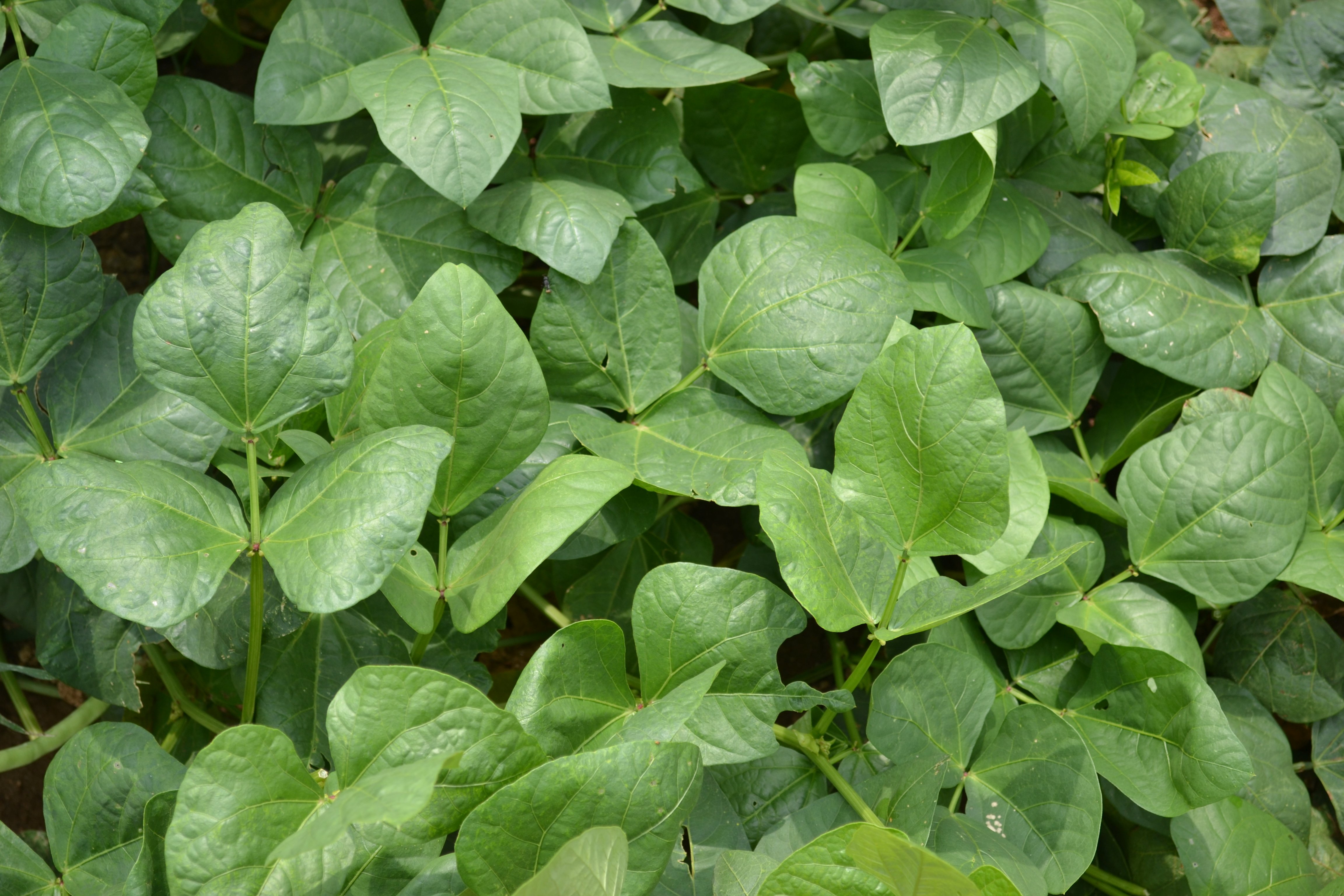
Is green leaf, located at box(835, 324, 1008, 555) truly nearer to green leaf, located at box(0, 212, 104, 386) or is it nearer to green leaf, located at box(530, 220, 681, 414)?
green leaf, located at box(530, 220, 681, 414)

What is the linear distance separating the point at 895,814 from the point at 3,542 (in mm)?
986

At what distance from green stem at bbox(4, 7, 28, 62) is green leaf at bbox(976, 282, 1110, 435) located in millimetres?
1195

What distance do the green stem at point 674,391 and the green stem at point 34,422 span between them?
0.65 metres

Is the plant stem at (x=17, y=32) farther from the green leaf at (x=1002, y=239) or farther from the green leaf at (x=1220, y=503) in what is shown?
the green leaf at (x=1220, y=503)

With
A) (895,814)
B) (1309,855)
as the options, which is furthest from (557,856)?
(1309,855)

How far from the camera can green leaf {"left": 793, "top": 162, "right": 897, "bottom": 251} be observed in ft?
4.16

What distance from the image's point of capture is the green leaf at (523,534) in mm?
877

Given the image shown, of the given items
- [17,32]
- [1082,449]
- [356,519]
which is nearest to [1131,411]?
[1082,449]

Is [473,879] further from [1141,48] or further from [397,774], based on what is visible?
[1141,48]

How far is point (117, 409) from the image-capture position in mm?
1085

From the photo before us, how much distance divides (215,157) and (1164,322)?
126cm

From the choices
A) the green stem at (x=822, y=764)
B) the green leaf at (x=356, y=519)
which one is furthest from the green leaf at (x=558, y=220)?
the green stem at (x=822, y=764)

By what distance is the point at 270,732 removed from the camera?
827 mm

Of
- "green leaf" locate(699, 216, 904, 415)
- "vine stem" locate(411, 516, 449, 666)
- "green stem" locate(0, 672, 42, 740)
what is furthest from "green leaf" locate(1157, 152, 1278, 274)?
"green stem" locate(0, 672, 42, 740)
